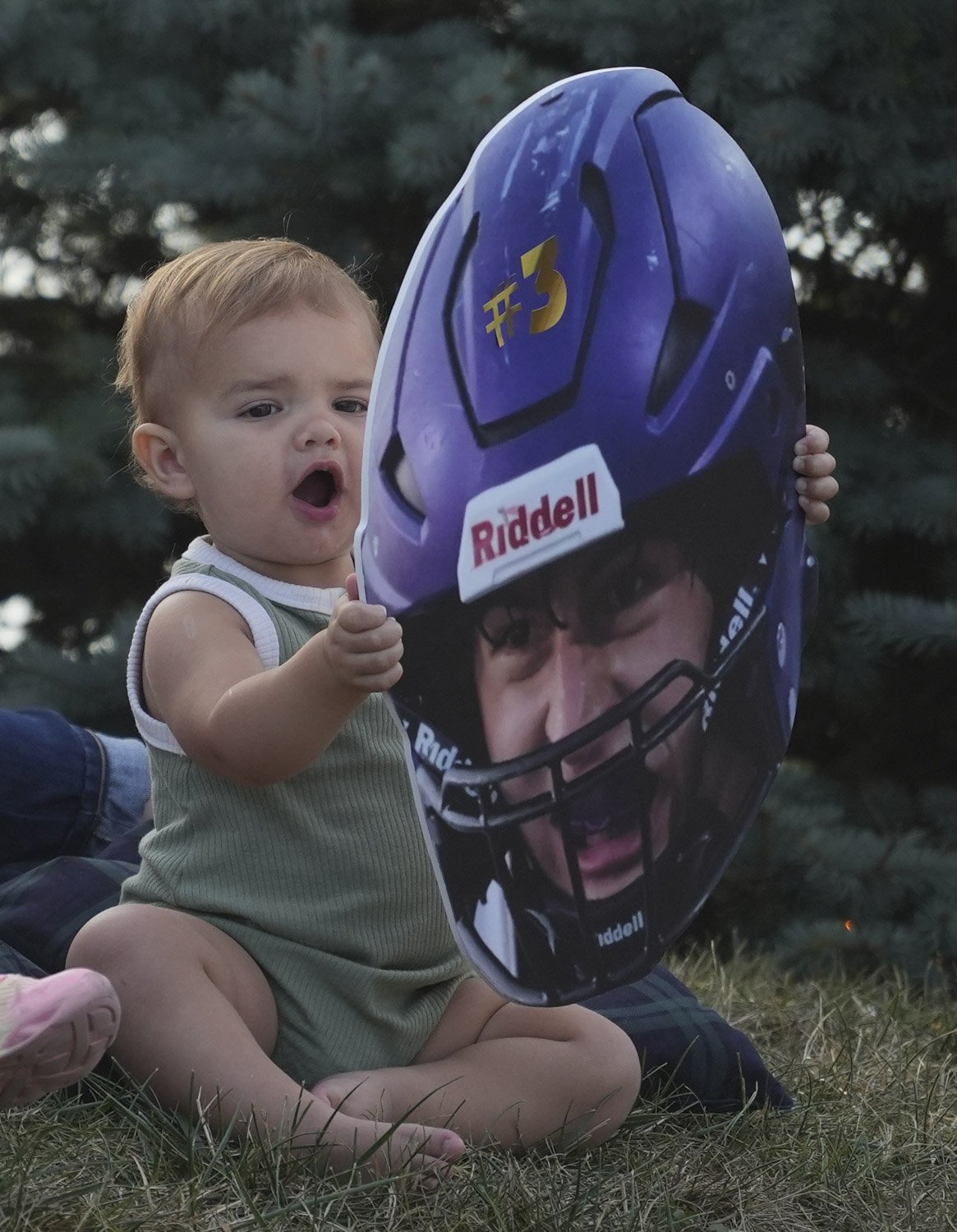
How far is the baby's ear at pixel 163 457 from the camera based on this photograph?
1.34m

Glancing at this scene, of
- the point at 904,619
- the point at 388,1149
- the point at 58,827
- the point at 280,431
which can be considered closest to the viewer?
the point at 388,1149

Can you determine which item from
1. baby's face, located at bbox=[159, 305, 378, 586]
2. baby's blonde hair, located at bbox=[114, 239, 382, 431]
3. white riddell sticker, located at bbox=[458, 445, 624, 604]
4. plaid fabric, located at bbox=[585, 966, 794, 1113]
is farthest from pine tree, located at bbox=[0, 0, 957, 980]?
white riddell sticker, located at bbox=[458, 445, 624, 604]

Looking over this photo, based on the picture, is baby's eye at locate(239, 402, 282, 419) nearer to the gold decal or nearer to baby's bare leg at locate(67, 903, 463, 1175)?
the gold decal

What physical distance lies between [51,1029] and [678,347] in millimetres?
654

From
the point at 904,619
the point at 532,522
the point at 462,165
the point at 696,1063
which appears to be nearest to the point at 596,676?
the point at 532,522

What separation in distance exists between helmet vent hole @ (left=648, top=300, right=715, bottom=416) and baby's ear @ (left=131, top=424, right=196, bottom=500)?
40 cm

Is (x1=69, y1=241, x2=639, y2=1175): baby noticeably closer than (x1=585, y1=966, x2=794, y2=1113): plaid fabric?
Yes

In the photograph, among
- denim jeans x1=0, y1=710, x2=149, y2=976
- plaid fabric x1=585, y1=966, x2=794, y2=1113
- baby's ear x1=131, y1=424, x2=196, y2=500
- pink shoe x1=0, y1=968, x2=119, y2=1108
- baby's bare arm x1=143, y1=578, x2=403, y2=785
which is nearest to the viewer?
pink shoe x1=0, y1=968, x2=119, y2=1108

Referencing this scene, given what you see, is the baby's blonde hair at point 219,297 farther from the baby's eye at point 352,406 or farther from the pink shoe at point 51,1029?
the pink shoe at point 51,1029

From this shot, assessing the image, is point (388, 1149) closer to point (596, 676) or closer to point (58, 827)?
point (596, 676)

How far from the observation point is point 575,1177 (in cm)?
124

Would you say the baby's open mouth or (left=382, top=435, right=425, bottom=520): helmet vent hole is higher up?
(left=382, top=435, right=425, bottom=520): helmet vent hole

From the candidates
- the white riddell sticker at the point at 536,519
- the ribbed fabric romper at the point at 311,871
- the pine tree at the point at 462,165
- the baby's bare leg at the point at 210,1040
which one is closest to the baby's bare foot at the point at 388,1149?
the baby's bare leg at the point at 210,1040

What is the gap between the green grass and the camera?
1.07 meters
